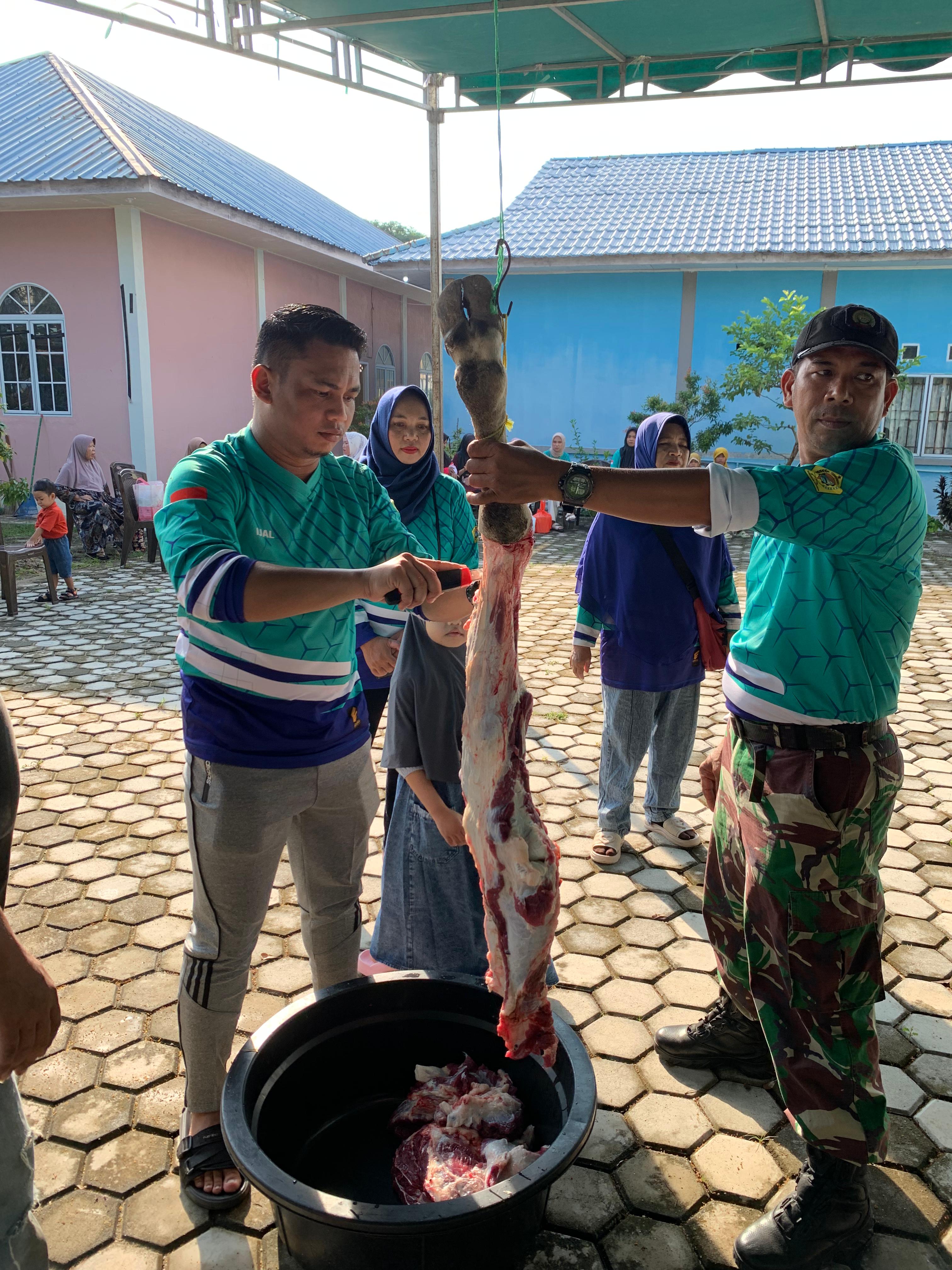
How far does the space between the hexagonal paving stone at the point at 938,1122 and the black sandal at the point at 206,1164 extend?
6.65ft

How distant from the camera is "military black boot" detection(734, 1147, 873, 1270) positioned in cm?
218

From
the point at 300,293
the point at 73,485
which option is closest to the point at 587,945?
the point at 73,485

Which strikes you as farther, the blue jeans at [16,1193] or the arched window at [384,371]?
the arched window at [384,371]

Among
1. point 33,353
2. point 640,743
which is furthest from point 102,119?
point 640,743

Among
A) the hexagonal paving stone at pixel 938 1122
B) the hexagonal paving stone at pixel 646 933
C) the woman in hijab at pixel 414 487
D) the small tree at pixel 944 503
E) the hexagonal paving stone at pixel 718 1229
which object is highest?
the woman in hijab at pixel 414 487

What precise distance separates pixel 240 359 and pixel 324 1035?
1583cm

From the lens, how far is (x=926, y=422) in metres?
16.0

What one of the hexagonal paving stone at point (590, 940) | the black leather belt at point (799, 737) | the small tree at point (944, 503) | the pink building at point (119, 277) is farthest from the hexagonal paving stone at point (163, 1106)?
the small tree at point (944, 503)

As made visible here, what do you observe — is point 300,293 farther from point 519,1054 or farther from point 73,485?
point 519,1054

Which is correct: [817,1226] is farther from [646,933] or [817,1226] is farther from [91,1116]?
[91,1116]

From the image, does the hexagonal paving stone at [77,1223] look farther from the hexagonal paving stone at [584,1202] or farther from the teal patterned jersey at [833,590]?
the teal patterned jersey at [833,590]

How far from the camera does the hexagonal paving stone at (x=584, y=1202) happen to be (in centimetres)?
235

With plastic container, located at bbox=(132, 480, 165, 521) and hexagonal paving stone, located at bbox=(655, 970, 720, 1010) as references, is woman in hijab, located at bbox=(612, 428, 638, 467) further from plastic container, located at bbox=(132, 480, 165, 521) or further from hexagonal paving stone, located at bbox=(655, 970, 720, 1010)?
plastic container, located at bbox=(132, 480, 165, 521)

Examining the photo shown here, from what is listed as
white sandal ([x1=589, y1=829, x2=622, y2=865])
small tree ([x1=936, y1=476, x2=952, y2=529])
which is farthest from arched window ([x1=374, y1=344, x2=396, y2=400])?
white sandal ([x1=589, y1=829, x2=622, y2=865])
